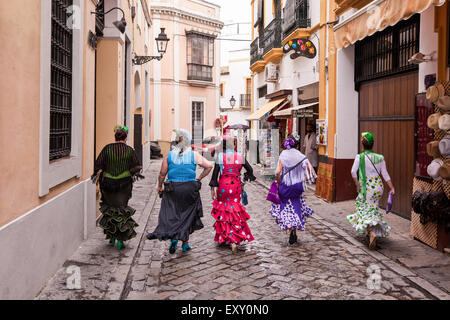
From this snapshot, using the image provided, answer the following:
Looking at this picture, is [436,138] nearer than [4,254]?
No

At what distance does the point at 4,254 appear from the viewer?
3.61 m

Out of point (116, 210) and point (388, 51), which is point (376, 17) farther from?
point (116, 210)

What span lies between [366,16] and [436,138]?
2.30m

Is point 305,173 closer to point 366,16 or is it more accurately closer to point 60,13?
point 366,16

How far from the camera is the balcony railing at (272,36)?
17.0m

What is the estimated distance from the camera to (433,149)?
6164 mm

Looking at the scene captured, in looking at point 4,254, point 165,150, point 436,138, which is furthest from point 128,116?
point 165,150

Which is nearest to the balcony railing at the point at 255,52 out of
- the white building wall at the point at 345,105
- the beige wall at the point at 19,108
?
the white building wall at the point at 345,105

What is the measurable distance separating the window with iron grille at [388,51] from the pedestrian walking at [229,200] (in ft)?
12.6

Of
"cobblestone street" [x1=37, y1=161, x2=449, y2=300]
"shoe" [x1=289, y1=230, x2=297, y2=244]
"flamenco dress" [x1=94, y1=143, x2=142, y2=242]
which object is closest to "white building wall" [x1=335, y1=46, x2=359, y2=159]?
"cobblestone street" [x1=37, y1=161, x2=449, y2=300]

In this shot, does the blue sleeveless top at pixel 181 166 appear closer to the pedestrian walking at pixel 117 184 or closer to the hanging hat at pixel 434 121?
the pedestrian walking at pixel 117 184

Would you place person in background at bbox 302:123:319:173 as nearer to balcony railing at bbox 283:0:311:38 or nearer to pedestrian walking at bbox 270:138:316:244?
balcony railing at bbox 283:0:311:38

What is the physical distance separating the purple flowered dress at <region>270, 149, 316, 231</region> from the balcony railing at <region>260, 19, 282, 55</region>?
10968 millimetres

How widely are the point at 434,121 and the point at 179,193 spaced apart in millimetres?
3448
